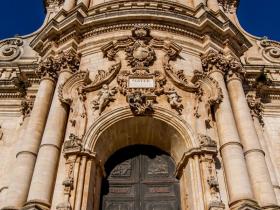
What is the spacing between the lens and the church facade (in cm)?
1013

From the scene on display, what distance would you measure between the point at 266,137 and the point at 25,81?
9.07 metres

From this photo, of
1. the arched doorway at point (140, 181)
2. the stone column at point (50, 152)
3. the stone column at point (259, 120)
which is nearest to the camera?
the stone column at point (50, 152)

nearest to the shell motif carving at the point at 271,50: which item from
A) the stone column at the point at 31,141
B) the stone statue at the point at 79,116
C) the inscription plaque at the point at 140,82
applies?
the inscription plaque at the point at 140,82

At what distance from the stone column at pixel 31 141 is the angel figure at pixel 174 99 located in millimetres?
3683

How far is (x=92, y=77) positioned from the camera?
1241 cm

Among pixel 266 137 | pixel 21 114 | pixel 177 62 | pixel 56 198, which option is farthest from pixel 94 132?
pixel 266 137

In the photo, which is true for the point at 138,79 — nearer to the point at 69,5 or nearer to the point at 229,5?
the point at 69,5

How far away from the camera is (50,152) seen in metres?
10.4

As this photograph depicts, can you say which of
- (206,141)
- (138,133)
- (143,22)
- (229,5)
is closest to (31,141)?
(138,133)

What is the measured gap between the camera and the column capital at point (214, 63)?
12.6 metres

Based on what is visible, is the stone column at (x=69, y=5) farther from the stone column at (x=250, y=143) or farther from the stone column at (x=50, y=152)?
the stone column at (x=250, y=143)

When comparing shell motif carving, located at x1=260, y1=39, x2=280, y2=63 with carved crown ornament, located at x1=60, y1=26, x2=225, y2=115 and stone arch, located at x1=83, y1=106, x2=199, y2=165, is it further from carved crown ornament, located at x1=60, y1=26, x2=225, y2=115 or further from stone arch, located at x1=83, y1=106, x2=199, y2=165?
stone arch, located at x1=83, y1=106, x2=199, y2=165

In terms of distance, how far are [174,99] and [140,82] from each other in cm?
122

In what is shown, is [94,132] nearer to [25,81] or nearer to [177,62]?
[177,62]
